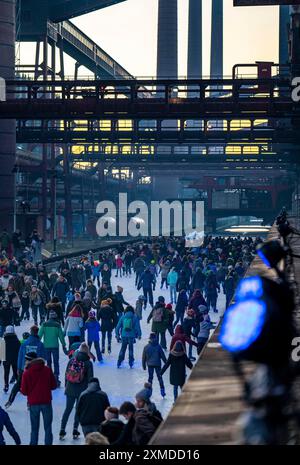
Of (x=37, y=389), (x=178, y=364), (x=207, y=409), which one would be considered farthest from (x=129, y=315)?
(x=207, y=409)

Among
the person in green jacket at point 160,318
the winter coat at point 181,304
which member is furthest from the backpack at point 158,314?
the winter coat at point 181,304

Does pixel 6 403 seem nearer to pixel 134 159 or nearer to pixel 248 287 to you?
pixel 248 287

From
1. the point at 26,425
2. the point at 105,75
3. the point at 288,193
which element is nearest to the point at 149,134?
the point at 26,425

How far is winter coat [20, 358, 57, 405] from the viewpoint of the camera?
1055 cm

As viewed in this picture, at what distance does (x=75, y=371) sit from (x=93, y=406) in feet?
6.15

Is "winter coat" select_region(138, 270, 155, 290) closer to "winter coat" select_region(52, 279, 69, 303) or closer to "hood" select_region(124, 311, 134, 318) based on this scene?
"winter coat" select_region(52, 279, 69, 303)

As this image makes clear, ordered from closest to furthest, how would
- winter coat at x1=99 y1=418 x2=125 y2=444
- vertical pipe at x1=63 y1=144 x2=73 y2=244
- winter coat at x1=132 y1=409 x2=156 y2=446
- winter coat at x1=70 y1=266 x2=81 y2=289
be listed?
winter coat at x1=132 y1=409 x2=156 y2=446 < winter coat at x1=99 y1=418 x2=125 y2=444 < winter coat at x1=70 y1=266 x2=81 y2=289 < vertical pipe at x1=63 y1=144 x2=73 y2=244

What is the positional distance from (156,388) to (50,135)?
92.6 feet

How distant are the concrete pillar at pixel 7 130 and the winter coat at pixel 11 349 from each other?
31563mm

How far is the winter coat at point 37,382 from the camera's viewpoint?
10.6 meters

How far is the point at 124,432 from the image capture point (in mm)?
7078

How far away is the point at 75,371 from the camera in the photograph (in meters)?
11.5

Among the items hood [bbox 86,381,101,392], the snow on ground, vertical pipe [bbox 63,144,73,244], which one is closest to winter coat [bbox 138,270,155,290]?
the snow on ground

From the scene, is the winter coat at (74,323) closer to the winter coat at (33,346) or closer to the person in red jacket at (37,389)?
the winter coat at (33,346)
